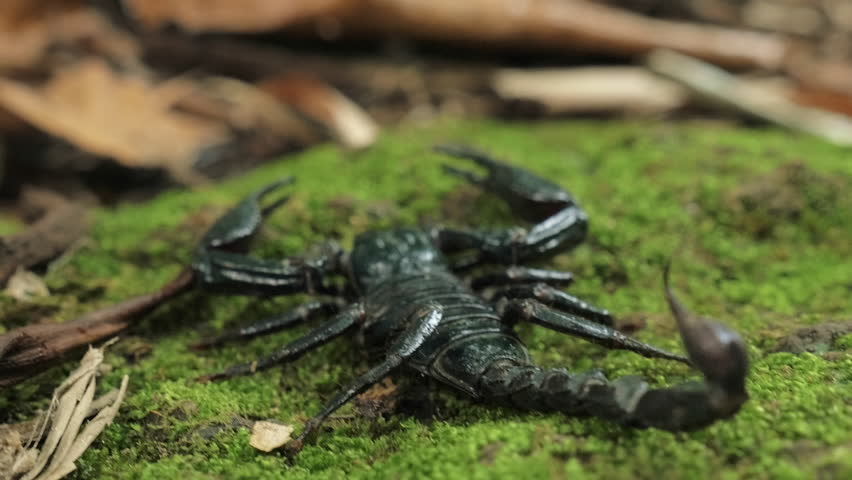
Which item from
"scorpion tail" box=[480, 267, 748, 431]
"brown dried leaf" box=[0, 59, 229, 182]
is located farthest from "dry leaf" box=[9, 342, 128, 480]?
"brown dried leaf" box=[0, 59, 229, 182]

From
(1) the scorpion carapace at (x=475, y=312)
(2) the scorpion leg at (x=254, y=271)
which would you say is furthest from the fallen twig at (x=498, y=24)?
(2) the scorpion leg at (x=254, y=271)

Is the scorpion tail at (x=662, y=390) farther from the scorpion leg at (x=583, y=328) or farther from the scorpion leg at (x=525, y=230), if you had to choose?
the scorpion leg at (x=525, y=230)

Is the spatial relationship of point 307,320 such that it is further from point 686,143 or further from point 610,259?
point 686,143

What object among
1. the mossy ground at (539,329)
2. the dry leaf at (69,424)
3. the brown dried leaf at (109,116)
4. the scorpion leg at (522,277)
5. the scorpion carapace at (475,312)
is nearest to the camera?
the scorpion carapace at (475,312)

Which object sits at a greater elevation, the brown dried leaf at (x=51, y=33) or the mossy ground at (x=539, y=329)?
the brown dried leaf at (x=51, y=33)

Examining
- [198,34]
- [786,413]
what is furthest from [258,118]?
[786,413]

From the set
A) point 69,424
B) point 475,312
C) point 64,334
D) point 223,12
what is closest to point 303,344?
point 475,312

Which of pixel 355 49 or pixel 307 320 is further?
pixel 355 49

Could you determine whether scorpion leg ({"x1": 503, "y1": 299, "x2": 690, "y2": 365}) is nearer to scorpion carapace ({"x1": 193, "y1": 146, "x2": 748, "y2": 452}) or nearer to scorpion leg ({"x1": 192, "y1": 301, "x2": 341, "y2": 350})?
scorpion carapace ({"x1": 193, "y1": 146, "x2": 748, "y2": 452})
